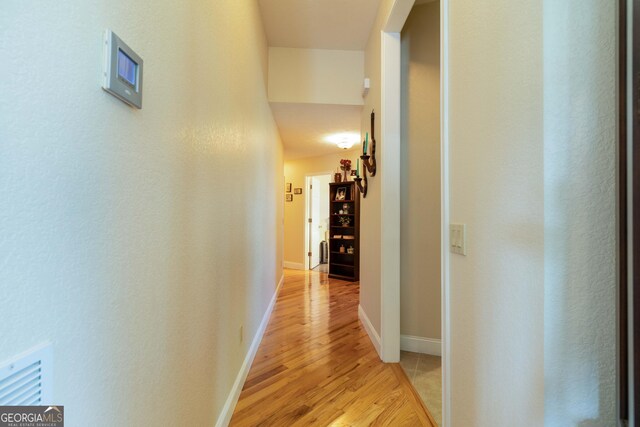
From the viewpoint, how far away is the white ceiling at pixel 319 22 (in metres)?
2.32

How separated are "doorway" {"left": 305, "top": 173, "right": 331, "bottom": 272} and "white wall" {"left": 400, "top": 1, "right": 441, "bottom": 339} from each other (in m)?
3.44

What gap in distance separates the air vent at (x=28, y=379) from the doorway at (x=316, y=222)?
212 inches

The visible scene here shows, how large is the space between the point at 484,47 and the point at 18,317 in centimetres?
132

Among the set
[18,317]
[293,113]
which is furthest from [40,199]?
[293,113]

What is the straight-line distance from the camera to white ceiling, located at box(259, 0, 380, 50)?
2322 millimetres

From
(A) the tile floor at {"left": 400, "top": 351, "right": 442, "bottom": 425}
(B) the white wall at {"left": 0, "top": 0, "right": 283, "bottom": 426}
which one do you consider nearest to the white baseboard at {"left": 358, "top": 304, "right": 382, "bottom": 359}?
(A) the tile floor at {"left": 400, "top": 351, "right": 442, "bottom": 425}

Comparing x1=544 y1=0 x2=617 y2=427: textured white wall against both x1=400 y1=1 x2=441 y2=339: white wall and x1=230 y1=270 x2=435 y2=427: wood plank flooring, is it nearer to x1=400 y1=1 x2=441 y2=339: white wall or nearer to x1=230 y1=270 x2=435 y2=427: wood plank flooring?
x1=230 y1=270 x2=435 y2=427: wood plank flooring

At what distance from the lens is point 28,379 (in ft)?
1.38

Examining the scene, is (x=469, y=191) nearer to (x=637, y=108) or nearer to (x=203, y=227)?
(x=637, y=108)

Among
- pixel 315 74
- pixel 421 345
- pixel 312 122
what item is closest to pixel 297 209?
pixel 312 122

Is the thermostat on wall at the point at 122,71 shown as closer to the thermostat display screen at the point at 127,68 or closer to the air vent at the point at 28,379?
the thermostat display screen at the point at 127,68

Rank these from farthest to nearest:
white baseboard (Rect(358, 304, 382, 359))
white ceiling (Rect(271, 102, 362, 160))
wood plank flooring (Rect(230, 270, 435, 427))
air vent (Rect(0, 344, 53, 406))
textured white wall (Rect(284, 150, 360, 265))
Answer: textured white wall (Rect(284, 150, 360, 265)) < white ceiling (Rect(271, 102, 362, 160)) < white baseboard (Rect(358, 304, 382, 359)) < wood plank flooring (Rect(230, 270, 435, 427)) < air vent (Rect(0, 344, 53, 406))

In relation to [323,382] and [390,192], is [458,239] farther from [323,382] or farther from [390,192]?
[323,382]

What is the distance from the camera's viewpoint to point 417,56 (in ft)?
7.64
